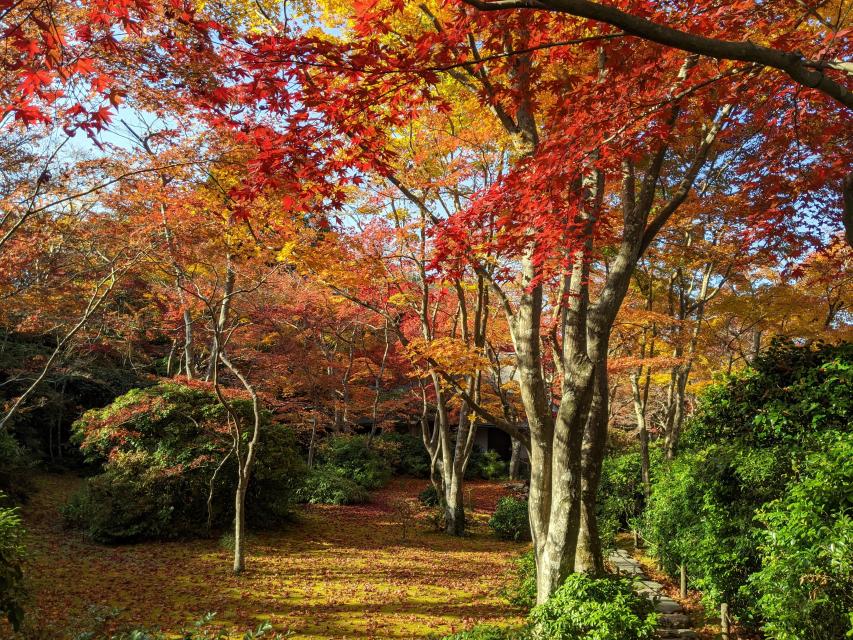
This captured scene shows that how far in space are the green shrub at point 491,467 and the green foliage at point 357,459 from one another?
5.39m

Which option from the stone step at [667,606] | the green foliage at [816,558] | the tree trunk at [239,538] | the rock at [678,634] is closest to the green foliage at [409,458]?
the tree trunk at [239,538]

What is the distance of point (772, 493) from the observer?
203 inches

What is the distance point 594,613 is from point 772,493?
2228 millimetres

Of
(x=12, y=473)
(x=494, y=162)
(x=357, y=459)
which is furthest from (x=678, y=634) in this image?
(x=12, y=473)

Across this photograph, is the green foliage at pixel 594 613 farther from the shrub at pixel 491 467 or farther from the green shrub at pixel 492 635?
the shrub at pixel 491 467

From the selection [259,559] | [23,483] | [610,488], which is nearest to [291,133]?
[259,559]

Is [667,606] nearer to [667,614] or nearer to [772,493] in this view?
[667,614]

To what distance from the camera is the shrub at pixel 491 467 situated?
76.5 ft

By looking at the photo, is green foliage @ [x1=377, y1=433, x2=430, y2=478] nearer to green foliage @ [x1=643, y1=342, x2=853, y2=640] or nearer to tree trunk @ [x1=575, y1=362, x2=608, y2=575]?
green foliage @ [x1=643, y1=342, x2=853, y2=640]

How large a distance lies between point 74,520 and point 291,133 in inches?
423

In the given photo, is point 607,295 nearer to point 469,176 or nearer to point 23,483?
point 469,176

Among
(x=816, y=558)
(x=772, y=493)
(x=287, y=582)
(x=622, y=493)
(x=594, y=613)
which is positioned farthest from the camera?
(x=622, y=493)

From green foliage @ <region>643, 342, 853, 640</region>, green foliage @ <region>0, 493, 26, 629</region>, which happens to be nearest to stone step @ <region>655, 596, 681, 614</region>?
green foliage @ <region>643, 342, 853, 640</region>

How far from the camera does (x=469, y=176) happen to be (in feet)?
32.6
